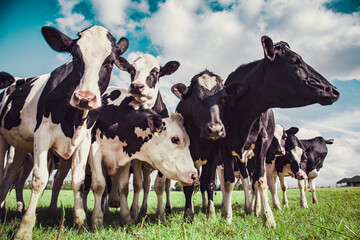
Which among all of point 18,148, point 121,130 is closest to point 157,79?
point 121,130

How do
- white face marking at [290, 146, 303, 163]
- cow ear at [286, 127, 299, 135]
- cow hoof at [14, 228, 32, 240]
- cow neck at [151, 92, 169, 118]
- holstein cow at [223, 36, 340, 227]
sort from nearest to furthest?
cow hoof at [14, 228, 32, 240] → holstein cow at [223, 36, 340, 227] → cow neck at [151, 92, 169, 118] → white face marking at [290, 146, 303, 163] → cow ear at [286, 127, 299, 135]

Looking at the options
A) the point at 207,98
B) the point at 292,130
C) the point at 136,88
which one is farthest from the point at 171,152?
the point at 292,130

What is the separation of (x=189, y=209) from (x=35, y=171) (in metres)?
2.91

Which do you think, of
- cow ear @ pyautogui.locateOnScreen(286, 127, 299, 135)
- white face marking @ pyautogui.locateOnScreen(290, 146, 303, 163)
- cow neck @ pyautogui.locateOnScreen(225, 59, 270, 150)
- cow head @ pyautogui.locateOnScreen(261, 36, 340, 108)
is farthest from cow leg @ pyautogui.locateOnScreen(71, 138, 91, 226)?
cow ear @ pyautogui.locateOnScreen(286, 127, 299, 135)

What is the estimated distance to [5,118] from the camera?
16.3 feet

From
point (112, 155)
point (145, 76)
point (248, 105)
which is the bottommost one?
point (112, 155)

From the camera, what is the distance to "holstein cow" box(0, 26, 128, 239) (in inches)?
155

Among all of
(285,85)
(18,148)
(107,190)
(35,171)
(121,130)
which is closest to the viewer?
(35,171)

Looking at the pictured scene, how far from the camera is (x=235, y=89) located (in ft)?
18.4

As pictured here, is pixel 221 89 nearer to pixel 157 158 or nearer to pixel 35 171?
pixel 157 158

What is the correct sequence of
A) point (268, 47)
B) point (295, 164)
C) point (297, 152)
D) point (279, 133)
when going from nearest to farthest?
point (268, 47), point (279, 133), point (295, 164), point (297, 152)

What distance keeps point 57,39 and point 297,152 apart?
8465 mm

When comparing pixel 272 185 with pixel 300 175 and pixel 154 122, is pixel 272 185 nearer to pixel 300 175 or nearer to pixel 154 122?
pixel 300 175

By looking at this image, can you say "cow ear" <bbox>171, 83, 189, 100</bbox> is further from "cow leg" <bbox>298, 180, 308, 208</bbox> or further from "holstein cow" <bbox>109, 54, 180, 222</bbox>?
"cow leg" <bbox>298, 180, 308, 208</bbox>
